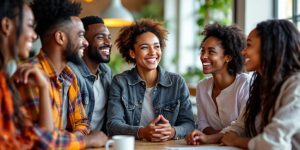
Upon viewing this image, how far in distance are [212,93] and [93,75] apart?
2.20 ft

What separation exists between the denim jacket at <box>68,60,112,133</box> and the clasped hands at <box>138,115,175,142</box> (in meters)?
0.36

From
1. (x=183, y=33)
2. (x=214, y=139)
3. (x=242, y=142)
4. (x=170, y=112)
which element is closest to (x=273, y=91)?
(x=242, y=142)

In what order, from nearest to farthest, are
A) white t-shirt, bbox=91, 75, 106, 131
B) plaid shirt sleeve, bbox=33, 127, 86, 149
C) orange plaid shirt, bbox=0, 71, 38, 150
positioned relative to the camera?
orange plaid shirt, bbox=0, 71, 38, 150, plaid shirt sleeve, bbox=33, 127, 86, 149, white t-shirt, bbox=91, 75, 106, 131

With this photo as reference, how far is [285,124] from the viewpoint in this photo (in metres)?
1.62

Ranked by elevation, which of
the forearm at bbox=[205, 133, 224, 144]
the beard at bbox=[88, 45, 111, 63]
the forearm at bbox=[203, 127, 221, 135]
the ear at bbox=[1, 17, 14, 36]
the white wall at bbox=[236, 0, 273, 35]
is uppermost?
the white wall at bbox=[236, 0, 273, 35]

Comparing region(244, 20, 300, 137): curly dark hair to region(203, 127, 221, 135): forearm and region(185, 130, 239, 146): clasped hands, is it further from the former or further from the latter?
region(203, 127, 221, 135): forearm

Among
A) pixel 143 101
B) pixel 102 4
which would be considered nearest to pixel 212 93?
pixel 143 101

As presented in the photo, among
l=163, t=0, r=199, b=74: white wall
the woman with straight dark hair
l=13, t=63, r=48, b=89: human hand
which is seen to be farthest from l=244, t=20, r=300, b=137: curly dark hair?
l=163, t=0, r=199, b=74: white wall

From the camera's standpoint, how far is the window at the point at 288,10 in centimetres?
345

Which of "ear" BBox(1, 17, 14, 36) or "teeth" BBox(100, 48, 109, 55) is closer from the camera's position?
"ear" BBox(1, 17, 14, 36)

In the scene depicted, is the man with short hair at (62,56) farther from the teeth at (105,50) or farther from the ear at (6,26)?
the teeth at (105,50)

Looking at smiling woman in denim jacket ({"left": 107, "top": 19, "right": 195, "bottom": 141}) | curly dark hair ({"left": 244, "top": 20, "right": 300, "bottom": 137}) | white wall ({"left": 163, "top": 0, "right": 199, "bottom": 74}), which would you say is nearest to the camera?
curly dark hair ({"left": 244, "top": 20, "right": 300, "bottom": 137})

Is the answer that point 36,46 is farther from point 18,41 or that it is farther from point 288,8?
point 18,41

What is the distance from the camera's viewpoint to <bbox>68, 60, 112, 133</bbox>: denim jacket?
7.77 feet
